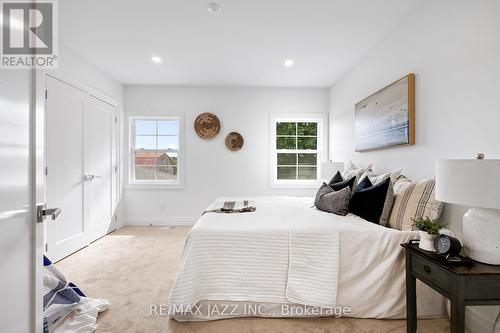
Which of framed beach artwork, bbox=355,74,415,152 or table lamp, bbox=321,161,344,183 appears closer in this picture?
framed beach artwork, bbox=355,74,415,152

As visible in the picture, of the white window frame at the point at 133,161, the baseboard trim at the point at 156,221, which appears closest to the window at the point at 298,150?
the white window frame at the point at 133,161

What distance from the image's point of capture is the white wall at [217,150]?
4539 mm

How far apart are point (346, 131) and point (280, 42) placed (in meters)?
1.80

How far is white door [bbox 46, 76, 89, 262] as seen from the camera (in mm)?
2852

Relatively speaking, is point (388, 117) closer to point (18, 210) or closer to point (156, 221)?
point (18, 210)

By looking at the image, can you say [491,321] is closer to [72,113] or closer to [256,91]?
[256,91]

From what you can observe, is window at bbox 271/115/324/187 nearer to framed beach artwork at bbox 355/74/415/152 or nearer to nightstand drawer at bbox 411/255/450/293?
framed beach artwork at bbox 355/74/415/152

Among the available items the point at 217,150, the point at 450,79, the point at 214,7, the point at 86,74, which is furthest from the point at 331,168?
the point at 86,74

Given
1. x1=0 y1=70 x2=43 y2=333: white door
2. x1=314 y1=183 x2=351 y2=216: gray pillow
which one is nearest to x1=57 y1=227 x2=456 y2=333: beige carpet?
x1=314 y1=183 x2=351 y2=216: gray pillow

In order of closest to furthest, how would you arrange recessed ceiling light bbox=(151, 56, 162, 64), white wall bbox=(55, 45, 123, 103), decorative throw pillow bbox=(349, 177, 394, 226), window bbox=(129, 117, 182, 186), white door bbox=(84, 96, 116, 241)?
decorative throw pillow bbox=(349, 177, 394, 226) → white wall bbox=(55, 45, 123, 103) → recessed ceiling light bbox=(151, 56, 162, 64) → white door bbox=(84, 96, 116, 241) → window bbox=(129, 117, 182, 186)

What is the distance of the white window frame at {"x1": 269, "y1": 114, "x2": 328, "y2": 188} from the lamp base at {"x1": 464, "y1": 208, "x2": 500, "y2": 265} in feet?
10.9

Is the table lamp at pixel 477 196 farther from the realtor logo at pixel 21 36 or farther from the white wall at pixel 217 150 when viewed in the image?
the white wall at pixel 217 150

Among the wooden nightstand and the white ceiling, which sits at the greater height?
the white ceiling

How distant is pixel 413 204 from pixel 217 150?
3359 millimetres
